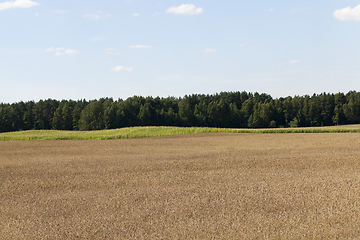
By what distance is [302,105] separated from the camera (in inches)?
3969

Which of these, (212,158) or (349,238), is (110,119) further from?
(349,238)

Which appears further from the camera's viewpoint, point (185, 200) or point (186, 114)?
point (186, 114)

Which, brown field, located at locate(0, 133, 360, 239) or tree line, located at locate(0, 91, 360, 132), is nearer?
brown field, located at locate(0, 133, 360, 239)

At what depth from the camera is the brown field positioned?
31.0ft

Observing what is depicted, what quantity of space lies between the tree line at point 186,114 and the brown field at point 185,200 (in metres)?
74.9

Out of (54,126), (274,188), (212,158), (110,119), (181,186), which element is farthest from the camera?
(54,126)

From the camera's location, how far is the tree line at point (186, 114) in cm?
9475

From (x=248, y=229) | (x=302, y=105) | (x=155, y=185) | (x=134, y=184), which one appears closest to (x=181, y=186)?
(x=155, y=185)

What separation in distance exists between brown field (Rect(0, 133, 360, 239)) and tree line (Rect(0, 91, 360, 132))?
74.9m

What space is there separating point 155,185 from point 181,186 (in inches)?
50.6

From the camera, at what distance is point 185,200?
12234 millimetres

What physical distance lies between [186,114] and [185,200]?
85848 millimetres

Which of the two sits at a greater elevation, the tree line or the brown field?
the tree line

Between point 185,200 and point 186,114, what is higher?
point 186,114
